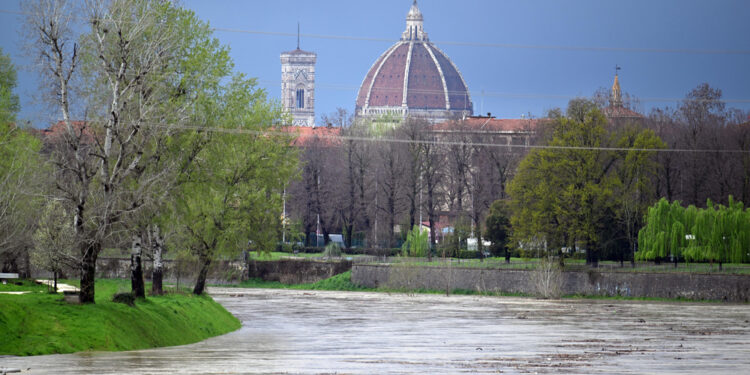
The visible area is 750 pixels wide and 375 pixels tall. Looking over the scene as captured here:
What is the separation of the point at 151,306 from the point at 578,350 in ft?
49.6

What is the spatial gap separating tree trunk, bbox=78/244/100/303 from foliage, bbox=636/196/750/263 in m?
Answer: 53.3

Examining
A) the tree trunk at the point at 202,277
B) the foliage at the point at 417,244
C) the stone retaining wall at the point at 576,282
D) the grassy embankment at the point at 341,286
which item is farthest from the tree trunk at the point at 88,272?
the foliage at the point at 417,244

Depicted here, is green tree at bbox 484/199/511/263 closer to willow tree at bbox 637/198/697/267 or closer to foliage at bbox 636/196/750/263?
foliage at bbox 636/196/750/263

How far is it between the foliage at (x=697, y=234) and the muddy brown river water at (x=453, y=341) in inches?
289

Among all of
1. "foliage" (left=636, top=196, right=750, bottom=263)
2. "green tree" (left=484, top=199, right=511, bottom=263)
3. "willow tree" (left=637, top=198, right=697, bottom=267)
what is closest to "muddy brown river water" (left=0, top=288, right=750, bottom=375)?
"willow tree" (left=637, top=198, right=697, bottom=267)

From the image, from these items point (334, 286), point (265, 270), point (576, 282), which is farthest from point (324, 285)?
point (576, 282)

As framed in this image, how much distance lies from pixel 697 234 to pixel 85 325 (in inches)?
2189

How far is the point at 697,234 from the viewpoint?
8119 centimetres

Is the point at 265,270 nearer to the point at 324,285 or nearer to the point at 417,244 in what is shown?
the point at 324,285

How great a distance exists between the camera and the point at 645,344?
43.4m

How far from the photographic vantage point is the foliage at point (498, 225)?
307 feet

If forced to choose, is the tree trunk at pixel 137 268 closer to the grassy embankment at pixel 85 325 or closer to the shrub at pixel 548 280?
the grassy embankment at pixel 85 325

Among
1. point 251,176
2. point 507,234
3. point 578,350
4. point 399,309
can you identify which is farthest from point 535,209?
point 578,350

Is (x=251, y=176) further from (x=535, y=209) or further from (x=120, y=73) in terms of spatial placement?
(x=535, y=209)
